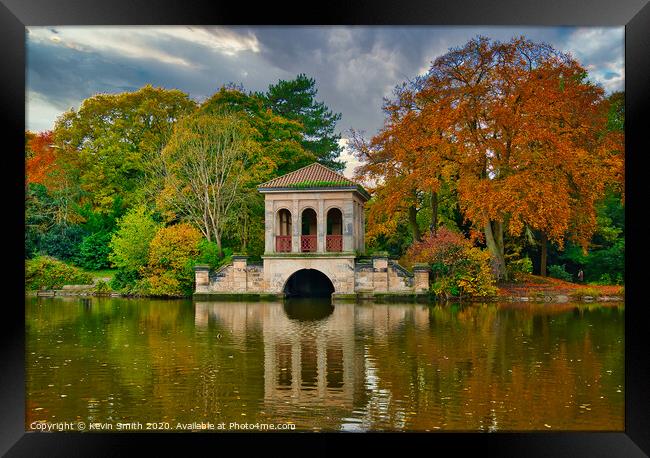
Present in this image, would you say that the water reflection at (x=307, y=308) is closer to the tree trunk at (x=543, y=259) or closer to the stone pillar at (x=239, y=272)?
the stone pillar at (x=239, y=272)

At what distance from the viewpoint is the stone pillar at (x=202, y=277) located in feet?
70.7

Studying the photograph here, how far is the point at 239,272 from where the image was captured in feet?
71.1

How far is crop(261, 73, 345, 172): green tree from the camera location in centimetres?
2511

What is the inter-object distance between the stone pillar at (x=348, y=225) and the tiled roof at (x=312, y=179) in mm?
834

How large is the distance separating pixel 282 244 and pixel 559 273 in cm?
963

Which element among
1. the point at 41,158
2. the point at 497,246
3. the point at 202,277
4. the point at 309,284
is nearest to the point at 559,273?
the point at 497,246

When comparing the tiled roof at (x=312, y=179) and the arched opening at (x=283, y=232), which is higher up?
the tiled roof at (x=312, y=179)

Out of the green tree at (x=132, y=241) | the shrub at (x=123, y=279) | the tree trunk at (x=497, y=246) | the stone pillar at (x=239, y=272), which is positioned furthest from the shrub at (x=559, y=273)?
the shrub at (x=123, y=279)

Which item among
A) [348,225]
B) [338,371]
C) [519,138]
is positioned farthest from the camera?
[348,225]

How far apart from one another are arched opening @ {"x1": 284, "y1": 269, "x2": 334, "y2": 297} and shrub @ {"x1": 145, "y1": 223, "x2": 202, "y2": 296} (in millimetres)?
3785

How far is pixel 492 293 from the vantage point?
1872 cm

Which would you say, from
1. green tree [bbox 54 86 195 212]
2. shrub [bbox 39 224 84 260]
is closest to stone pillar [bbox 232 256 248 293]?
green tree [bbox 54 86 195 212]

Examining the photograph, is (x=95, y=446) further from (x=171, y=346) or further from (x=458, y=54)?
(x=458, y=54)

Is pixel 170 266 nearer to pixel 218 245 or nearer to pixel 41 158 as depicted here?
pixel 218 245
